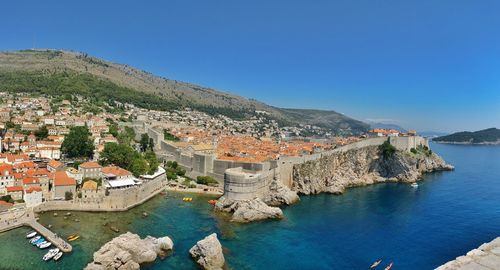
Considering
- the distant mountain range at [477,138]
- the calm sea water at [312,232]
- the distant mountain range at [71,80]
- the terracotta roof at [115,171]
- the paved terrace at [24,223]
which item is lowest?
the calm sea water at [312,232]

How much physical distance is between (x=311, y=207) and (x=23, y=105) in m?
41.7

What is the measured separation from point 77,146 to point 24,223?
12.4 metres

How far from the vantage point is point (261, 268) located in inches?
595

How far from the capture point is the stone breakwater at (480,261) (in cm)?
1106

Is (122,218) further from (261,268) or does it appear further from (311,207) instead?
(311,207)

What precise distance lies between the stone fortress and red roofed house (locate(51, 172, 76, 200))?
9.68 meters

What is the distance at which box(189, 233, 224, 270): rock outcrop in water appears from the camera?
1457 cm

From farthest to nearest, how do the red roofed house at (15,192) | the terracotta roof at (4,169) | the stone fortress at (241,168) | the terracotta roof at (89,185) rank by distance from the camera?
the stone fortress at (241,168) → the terracotta roof at (89,185) → the terracotta roof at (4,169) → the red roofed house at (15,192)

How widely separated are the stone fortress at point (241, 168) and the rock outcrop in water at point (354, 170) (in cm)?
61

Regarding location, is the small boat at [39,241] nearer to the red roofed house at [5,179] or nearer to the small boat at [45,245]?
the small boat at [45,245]

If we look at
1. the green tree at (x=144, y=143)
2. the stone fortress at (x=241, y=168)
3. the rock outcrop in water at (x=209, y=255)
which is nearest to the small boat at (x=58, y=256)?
the rock outcrop in water at (x=209, y=255)

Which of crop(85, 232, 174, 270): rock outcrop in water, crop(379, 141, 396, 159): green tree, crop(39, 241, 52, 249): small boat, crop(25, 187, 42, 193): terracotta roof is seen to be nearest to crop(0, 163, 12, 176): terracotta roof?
crop(25, 187, 42, 193): terracotta roof

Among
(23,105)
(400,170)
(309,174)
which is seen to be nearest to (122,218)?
(309,174)

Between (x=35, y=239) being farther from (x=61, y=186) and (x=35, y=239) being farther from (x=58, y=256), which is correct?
(x=61, y=186)
